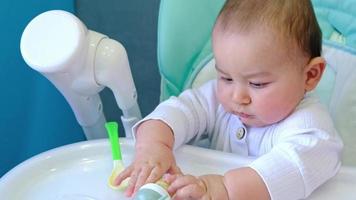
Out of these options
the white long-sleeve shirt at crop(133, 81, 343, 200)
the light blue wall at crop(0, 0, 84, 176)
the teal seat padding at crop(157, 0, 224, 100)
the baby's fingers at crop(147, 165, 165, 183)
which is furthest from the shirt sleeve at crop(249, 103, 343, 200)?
the light blue wall at crop(0, 0, 84, 176)

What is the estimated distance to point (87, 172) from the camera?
689mm

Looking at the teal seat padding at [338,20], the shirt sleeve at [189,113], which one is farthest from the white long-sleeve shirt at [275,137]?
the teal seat padding at [338,20]

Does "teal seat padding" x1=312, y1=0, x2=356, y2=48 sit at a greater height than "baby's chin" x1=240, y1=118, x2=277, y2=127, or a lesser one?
greater

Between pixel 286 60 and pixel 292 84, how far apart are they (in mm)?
36

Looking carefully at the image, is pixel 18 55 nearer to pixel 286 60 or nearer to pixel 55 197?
pixel 55 197

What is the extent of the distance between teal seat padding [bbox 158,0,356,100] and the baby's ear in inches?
5.1

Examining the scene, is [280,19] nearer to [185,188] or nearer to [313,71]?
[313,71]

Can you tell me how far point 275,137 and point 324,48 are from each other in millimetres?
184

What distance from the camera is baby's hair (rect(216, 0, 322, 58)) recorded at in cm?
64

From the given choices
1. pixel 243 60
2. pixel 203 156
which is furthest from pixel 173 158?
pixel 243 60

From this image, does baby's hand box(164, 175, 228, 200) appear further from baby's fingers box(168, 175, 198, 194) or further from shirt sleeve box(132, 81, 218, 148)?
shirt sleeve box(132, 81, 218, 148)

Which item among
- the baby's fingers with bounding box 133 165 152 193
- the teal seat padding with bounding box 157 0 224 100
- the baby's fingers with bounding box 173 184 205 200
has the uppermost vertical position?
the teal seat padding with bounding box 157 0 224 100

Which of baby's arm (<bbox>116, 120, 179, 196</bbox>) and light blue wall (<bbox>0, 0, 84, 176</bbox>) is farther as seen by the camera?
light blue wall (<bbox>0, 0, 84, 176</bbox>)

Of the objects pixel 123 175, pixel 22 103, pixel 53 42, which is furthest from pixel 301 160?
pixel 22 103
